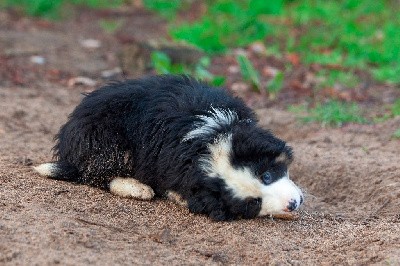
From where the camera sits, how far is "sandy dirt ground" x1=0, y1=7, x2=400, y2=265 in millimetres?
3877

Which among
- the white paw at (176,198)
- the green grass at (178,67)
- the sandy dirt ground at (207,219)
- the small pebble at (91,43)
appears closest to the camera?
the sandy dirt ground at (207,219)

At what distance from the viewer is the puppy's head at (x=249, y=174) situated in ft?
14.7

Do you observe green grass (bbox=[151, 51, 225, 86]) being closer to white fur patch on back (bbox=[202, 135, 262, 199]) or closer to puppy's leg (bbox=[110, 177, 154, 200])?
puppy's leg (bbox=[110, 177, 154, 200])

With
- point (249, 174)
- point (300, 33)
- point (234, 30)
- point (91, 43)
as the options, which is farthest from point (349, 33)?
point (249, 174)

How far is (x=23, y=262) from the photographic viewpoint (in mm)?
3529

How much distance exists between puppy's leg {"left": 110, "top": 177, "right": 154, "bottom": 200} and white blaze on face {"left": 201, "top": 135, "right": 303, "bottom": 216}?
0.58 m

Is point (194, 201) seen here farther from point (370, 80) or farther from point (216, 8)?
point (216, 8)

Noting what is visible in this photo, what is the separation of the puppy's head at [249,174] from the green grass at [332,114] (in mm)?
2516

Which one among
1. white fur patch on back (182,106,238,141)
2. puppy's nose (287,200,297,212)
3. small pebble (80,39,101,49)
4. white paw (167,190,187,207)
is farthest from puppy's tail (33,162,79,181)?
small pebble (80,39,101,49)

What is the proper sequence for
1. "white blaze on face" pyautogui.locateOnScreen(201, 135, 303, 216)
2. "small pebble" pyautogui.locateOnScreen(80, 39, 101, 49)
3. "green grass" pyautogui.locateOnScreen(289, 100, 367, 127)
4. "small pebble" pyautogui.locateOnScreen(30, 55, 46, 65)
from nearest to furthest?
"white blaze on face" pyautogui.locateOnScreen(201, 135, 303, 216) → "green grass" pyautogui.locateOnScreen(289, 100, 367, 127) → "small pebble" pyautogui.locateOnScreen(30, 55, 46, 65) → "small pebble" pyautogui.locateOnScreen(80, 39, 101, 49)

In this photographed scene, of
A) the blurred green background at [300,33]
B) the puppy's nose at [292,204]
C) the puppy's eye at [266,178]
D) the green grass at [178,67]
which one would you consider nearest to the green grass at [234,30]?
the blurred green background at [300,33]

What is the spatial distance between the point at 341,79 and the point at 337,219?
158 inches

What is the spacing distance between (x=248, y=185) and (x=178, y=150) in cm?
53

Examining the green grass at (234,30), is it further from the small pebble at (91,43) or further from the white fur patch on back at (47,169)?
the white fur patch on back at (47,169)
